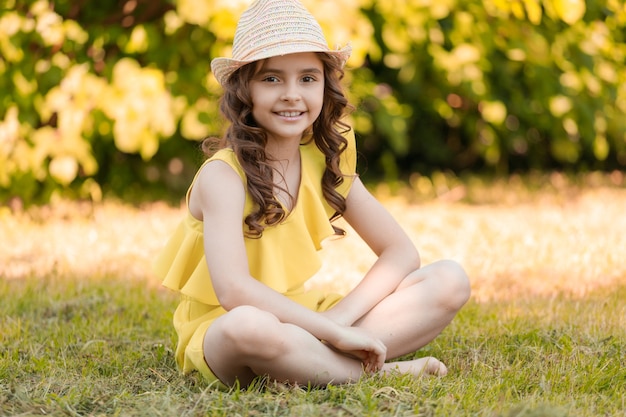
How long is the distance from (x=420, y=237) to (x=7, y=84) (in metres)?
2.26

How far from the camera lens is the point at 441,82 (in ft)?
18.5

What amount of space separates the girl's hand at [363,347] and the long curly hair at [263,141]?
0.37 m

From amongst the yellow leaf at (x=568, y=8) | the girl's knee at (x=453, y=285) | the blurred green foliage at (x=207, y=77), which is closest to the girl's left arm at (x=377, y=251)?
the girl's knee at (x=453, y=285)

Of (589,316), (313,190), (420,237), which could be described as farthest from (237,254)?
(420,237)

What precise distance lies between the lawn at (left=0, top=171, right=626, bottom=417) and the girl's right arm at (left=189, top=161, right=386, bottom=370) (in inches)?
3.8

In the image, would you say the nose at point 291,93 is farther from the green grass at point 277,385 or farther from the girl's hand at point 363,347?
the green grass at point 277,385

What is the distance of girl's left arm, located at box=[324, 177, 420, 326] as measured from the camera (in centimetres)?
243

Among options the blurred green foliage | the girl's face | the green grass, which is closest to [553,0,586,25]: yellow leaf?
the blurred green foliage

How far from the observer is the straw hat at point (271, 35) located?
89.3 inches

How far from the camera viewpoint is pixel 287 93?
7.60 feet

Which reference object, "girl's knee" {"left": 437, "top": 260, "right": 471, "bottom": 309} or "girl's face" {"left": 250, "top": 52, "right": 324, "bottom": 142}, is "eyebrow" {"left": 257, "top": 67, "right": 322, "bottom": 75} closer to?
"girl's face" {"left": 250, "top": 52, "right": 324, "bottom": 142}

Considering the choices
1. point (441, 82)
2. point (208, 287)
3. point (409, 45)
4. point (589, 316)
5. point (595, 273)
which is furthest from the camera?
point (441, 82)

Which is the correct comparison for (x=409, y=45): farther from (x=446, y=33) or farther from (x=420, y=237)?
(x=420, y=237)

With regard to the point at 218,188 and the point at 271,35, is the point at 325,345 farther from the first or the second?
the point at 271,35
